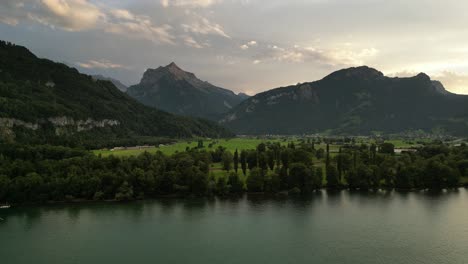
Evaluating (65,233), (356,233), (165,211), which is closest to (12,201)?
(65,233)

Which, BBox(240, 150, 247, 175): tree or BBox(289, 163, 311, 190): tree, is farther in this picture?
BBox(240, 150, 247, 175): tree

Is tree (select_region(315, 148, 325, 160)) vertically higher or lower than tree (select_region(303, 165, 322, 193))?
higher

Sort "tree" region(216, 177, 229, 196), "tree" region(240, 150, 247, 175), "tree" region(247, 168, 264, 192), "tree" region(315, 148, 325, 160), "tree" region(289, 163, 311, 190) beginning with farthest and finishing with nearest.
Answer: "tree" region(315, 148, 325, 160) < "tree" region(240, 150, 247, 175) < "tree" region(289, 163, 311, 190) < "tree" region(247, 168, 264, 192) < "tree" region(216, 177, 229, 196)

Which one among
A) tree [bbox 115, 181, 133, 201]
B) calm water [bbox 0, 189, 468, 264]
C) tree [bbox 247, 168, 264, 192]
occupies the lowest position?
calm water [bbox 0, 189, 468, 264]

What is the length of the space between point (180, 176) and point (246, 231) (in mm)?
30846

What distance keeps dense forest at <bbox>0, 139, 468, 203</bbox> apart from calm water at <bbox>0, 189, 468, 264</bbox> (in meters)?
4.93

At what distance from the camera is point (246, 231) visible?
215 ft

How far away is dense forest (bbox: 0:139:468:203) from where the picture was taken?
85.4 metres

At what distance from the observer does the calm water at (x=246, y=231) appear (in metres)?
54.6

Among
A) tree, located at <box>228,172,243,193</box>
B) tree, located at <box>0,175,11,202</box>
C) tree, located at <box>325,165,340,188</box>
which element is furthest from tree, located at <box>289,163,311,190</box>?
tree, located at <box>0,175,11,202</box>

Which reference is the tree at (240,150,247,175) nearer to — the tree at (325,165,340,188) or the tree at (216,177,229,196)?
the tree at (216,177,229,196)

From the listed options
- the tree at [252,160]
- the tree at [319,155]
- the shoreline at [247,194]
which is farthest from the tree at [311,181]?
the tree at [319,155]

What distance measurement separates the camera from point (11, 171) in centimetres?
8712

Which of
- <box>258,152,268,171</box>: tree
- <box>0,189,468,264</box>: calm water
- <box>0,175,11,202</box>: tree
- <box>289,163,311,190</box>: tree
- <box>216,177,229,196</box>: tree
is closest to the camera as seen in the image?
<box>0,189,468,264</box>: calm water
